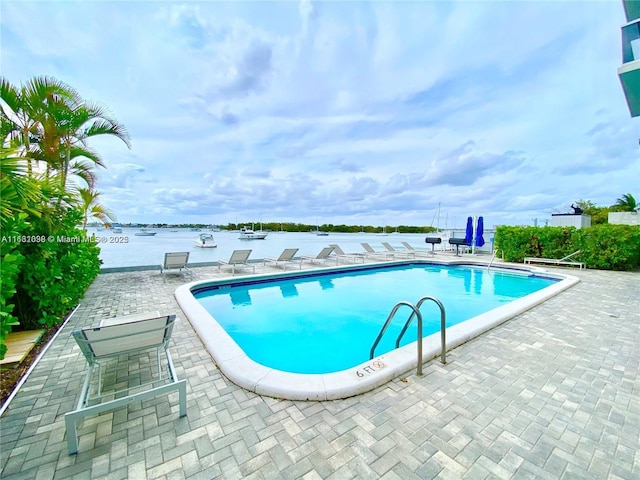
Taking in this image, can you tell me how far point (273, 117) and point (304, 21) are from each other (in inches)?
273

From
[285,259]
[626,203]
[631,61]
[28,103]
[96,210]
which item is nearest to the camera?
[28,103]

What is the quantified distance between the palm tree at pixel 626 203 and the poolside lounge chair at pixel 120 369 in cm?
3859

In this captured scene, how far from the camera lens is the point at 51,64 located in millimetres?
6609

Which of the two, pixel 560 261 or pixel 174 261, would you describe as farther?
pixel 560 261

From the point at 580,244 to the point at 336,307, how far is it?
38.3ft

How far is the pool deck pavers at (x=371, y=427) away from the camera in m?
1.78

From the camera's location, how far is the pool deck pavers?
178 cm

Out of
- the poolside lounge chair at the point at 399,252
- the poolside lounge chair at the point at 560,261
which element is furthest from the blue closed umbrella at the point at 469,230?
the poolside lounge chair at the point at 399,252

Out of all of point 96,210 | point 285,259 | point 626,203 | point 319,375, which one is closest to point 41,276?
point 319,375

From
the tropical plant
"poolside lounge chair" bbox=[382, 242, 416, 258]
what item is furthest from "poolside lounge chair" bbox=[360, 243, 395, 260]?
the tropical plant

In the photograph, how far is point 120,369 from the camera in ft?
10.2

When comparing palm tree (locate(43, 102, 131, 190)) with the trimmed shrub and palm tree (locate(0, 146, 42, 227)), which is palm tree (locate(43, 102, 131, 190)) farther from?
palm tree (locate(0, 146, 42, 227))

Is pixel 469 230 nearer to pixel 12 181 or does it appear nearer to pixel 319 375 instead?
pixel 319 375

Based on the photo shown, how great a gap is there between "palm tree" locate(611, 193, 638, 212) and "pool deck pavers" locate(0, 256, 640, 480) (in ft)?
115
